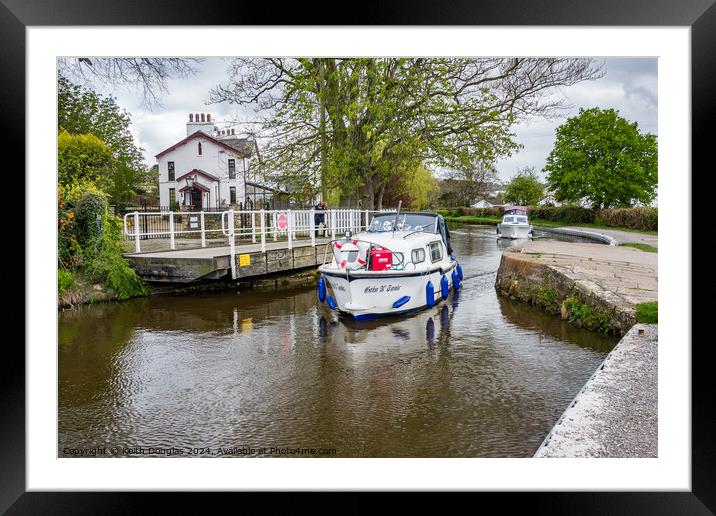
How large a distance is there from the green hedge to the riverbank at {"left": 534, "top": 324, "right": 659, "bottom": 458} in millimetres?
1902

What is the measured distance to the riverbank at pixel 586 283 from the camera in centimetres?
735

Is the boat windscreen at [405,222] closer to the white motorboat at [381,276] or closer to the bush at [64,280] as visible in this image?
the white motorboat at [381,276]

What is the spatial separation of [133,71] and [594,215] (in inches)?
475

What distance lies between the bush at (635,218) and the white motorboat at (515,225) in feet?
20.8

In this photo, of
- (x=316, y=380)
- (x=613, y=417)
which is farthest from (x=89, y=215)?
(x=613, y=417)

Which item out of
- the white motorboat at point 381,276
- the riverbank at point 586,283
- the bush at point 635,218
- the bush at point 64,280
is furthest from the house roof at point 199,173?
the bush at point 635,218

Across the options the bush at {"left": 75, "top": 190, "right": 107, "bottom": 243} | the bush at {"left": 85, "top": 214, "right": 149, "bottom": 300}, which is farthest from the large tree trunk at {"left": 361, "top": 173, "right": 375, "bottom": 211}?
the bush at {"left": 75, "top": 190, "right": 107, "bottom": 243}

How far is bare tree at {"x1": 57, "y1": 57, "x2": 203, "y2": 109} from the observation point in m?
6.09

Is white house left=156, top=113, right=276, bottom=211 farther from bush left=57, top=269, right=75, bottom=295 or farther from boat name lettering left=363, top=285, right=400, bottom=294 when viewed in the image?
boat name lettering left=363, top=285, right=400, bottom=294

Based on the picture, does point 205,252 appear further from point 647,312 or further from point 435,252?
point 647,312

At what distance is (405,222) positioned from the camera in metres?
11.5
